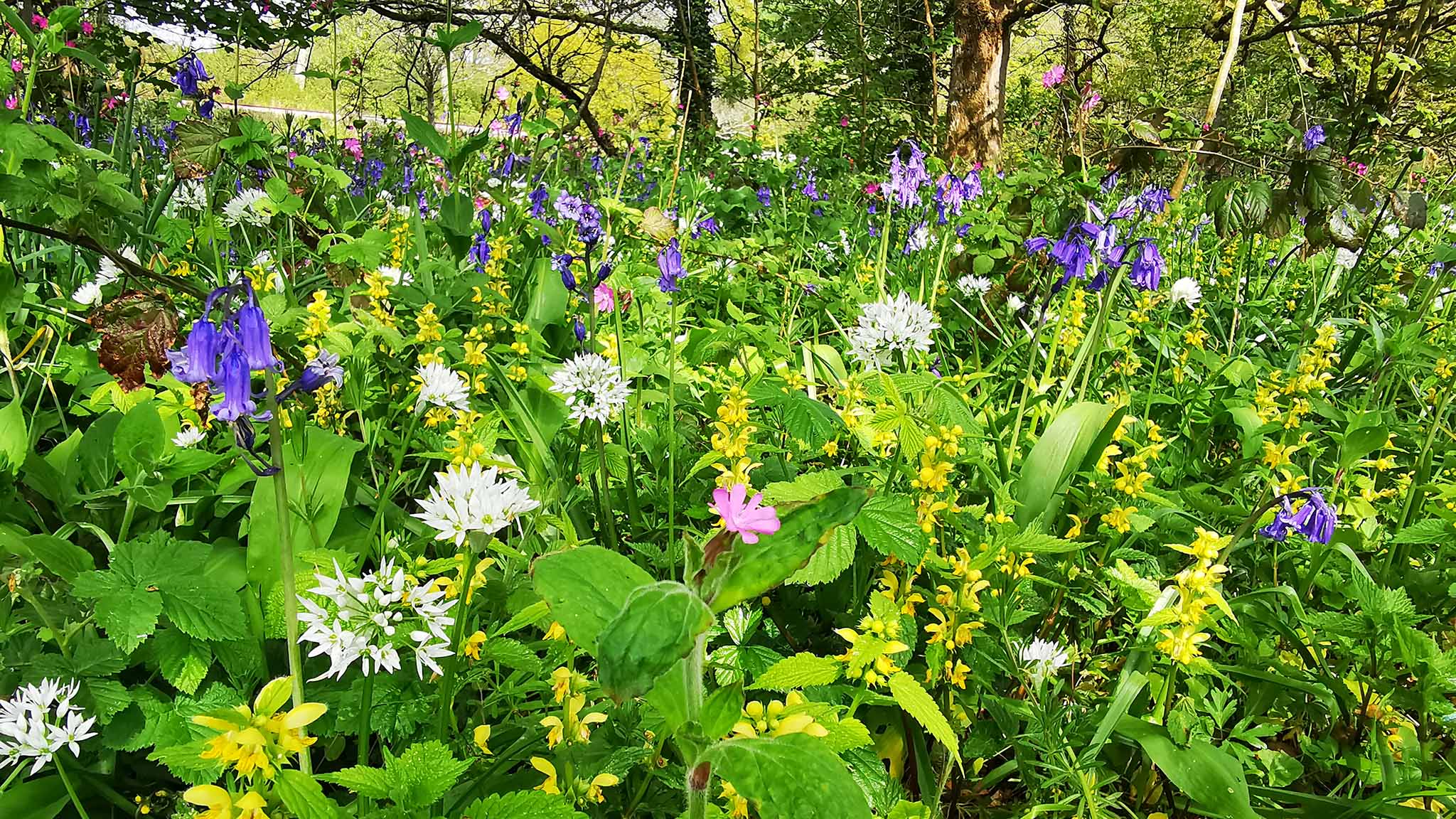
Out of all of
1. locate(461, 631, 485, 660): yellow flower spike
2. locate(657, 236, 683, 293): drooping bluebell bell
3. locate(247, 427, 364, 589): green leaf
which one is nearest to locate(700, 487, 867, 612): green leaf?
locate(461, 631, 485, 660): yellow flower spike

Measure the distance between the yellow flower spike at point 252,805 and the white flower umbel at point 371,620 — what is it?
156mm

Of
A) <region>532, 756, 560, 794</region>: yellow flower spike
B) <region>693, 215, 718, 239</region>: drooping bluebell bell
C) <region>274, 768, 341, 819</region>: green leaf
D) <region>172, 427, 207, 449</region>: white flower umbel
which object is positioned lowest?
<region>532, 756, 560, 794</region>: yellow flower spike

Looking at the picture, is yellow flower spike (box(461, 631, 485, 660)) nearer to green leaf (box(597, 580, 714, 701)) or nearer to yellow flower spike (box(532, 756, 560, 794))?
yellow flower spike (box(532, 756, 560, 794))

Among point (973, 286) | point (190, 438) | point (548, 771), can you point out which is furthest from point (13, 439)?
point (973, 286)

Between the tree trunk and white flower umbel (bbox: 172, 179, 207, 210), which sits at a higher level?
the tree trunk

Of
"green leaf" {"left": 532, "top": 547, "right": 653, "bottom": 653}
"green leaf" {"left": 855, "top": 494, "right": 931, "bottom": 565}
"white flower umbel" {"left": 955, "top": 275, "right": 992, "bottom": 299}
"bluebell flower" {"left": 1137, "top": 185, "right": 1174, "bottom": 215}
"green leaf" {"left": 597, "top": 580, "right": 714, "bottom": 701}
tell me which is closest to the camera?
"green leaf" {"left": 597, "top": 580, "right": 714, "bottom": 701}

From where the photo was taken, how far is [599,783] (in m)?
0.83

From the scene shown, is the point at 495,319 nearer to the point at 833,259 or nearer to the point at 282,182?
the point at 282,182

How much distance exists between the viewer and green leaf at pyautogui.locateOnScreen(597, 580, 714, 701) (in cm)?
45

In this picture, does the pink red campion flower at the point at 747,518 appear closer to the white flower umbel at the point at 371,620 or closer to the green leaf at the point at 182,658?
the white flower umbel at the point at 371,620

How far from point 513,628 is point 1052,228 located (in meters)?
1.87

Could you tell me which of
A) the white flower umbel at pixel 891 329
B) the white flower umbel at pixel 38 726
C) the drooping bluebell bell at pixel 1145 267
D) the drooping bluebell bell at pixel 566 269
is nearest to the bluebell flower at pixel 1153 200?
the drooping bluebell bell at pixel 1145 267

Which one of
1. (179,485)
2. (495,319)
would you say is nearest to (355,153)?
(495,319)

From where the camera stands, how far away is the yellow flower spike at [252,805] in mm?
652
